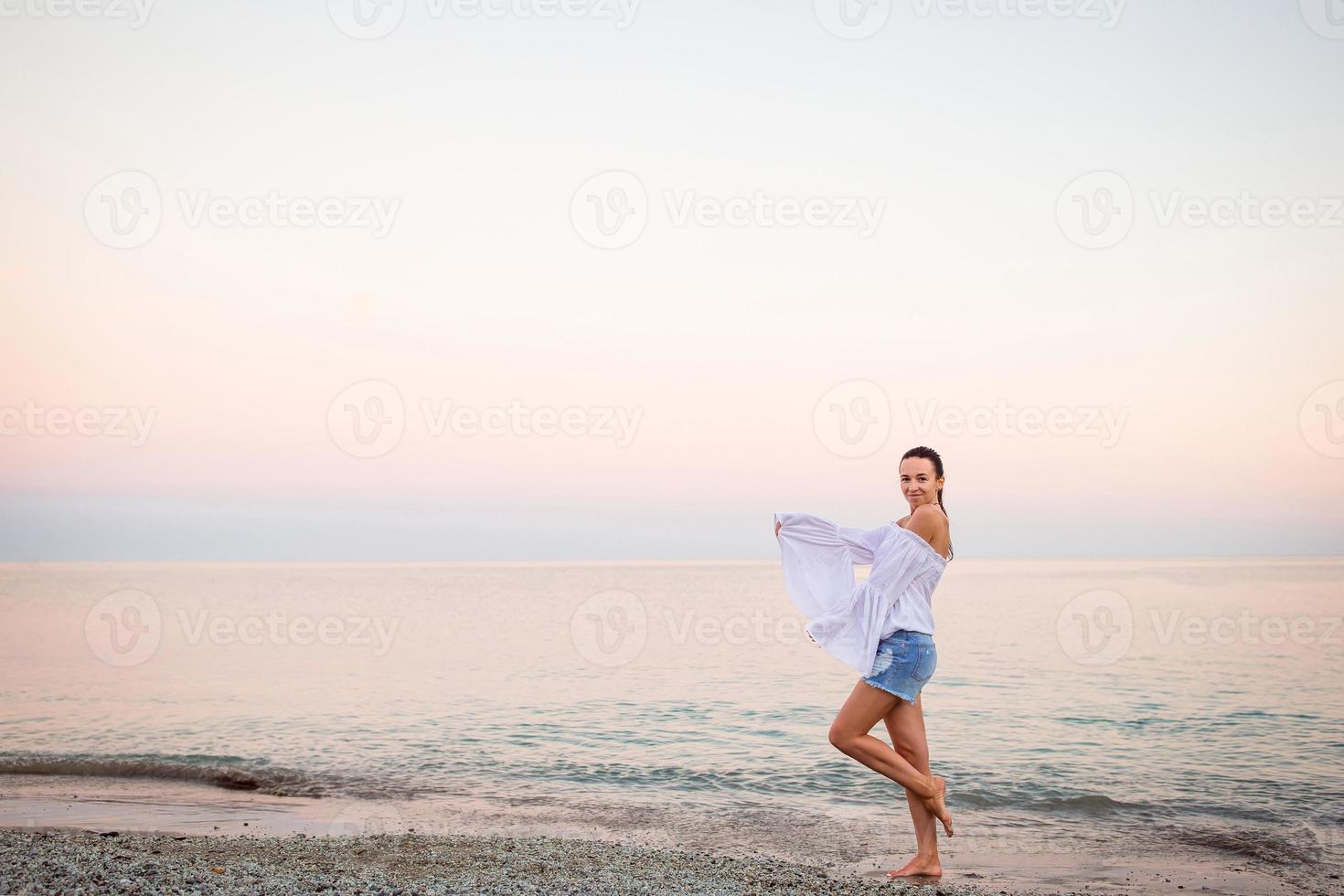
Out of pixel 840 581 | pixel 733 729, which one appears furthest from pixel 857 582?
pixel 733 729

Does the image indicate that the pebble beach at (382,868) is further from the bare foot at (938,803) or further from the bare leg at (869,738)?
the bare leg at (869,738)

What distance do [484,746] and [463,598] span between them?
4745 cm

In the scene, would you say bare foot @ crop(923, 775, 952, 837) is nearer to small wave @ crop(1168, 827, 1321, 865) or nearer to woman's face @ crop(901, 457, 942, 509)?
woman's face @ crop(901, 457, 942, 509)

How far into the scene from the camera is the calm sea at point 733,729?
9.28 meters

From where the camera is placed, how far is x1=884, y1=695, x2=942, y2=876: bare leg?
6.05m

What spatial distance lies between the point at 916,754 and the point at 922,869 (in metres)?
0.86

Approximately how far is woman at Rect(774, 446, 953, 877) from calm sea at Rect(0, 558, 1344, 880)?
6.68ft

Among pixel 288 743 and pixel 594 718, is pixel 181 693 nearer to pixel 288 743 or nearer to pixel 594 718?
pixel 288 743

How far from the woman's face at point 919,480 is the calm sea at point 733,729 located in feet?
10.9

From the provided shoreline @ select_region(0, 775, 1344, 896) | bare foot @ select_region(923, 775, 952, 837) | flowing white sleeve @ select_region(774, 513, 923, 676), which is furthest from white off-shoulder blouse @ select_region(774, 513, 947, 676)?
shoreline @ select_region(0, 775, 1344, 896)

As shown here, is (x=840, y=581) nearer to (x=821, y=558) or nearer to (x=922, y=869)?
(x=821, y=558)

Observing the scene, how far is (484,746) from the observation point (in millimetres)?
12820

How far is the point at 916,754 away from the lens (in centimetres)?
607

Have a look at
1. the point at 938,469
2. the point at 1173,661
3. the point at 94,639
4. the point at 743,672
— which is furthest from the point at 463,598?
the point at 938,469
